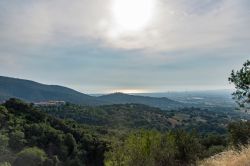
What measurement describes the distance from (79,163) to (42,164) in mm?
8407

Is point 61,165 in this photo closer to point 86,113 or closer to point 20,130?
point 20,130

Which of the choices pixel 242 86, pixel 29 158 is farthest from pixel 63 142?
pixel 242 86

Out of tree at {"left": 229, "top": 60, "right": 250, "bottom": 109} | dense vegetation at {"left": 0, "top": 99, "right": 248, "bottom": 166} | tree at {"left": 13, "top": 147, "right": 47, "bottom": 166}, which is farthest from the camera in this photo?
tree at {"left": 13, "top": 147, "right": 47, "bottom": 166}

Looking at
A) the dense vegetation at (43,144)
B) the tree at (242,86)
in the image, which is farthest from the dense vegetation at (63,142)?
the tree at (242,86)

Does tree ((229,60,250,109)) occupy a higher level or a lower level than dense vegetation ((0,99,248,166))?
higher

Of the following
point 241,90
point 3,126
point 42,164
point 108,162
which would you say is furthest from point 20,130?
point 241,90

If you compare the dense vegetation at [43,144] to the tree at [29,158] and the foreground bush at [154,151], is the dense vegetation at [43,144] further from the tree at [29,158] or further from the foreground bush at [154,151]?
the foreground bush at [154,151]

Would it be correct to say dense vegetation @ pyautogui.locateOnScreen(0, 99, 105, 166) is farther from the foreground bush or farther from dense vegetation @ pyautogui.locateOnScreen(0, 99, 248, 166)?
the foreground bush

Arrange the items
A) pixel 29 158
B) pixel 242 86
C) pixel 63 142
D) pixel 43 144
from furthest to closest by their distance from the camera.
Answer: pixel 43 144
pixel 63 142
pixel 29 158
pixel 242 86

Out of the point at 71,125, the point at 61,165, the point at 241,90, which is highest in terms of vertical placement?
the point at 241,90

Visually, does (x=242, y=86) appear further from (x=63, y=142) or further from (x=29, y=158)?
(x=63, y=142)

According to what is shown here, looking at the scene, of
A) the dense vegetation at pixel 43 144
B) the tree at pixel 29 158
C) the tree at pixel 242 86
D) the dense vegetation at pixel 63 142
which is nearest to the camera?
the tree at pixel 242 86

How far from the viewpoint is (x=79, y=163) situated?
242 feet

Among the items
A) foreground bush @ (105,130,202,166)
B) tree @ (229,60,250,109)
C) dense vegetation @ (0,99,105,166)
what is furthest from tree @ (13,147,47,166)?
tree @ (229,60,250,109)
